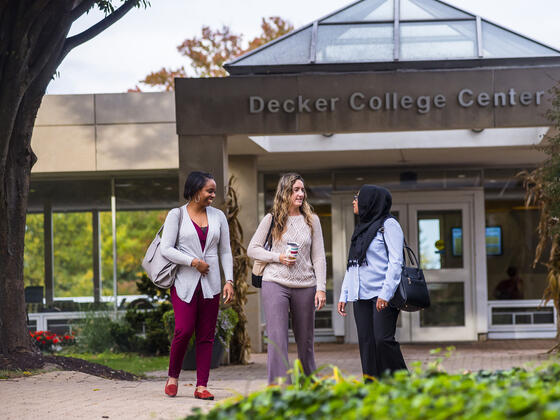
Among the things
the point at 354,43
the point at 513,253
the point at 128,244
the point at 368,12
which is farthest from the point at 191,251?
the point at 513,253

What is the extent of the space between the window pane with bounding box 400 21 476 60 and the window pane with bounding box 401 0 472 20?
27 centimetres

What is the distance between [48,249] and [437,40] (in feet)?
26.1

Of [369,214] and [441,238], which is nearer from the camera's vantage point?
[369,214]

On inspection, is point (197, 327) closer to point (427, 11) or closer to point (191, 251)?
point (191, 251)

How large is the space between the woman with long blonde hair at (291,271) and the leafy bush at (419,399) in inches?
102

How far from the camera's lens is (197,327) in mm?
6789

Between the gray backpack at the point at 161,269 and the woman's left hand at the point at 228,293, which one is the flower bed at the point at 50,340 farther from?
the woman's left hand at the point at 228,293

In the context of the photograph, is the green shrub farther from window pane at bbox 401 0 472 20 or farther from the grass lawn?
window pane at bbox 401 0 472 20

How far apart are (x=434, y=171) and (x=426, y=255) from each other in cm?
157

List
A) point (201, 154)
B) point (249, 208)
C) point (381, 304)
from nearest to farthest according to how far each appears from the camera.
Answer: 1. point (381, 304)
2. point (201, 154)
3. point (249, 208)

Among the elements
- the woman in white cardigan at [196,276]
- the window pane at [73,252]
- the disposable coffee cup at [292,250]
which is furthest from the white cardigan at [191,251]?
the window pane at [73,252]

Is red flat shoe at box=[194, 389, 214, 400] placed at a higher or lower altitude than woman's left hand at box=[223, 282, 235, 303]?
lower

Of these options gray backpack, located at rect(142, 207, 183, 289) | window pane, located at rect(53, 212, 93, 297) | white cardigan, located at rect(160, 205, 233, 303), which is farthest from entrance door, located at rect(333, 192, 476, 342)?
gray backpack, located at rect(142, 207, 183, 289)

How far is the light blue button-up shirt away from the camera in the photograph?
6172 mm
